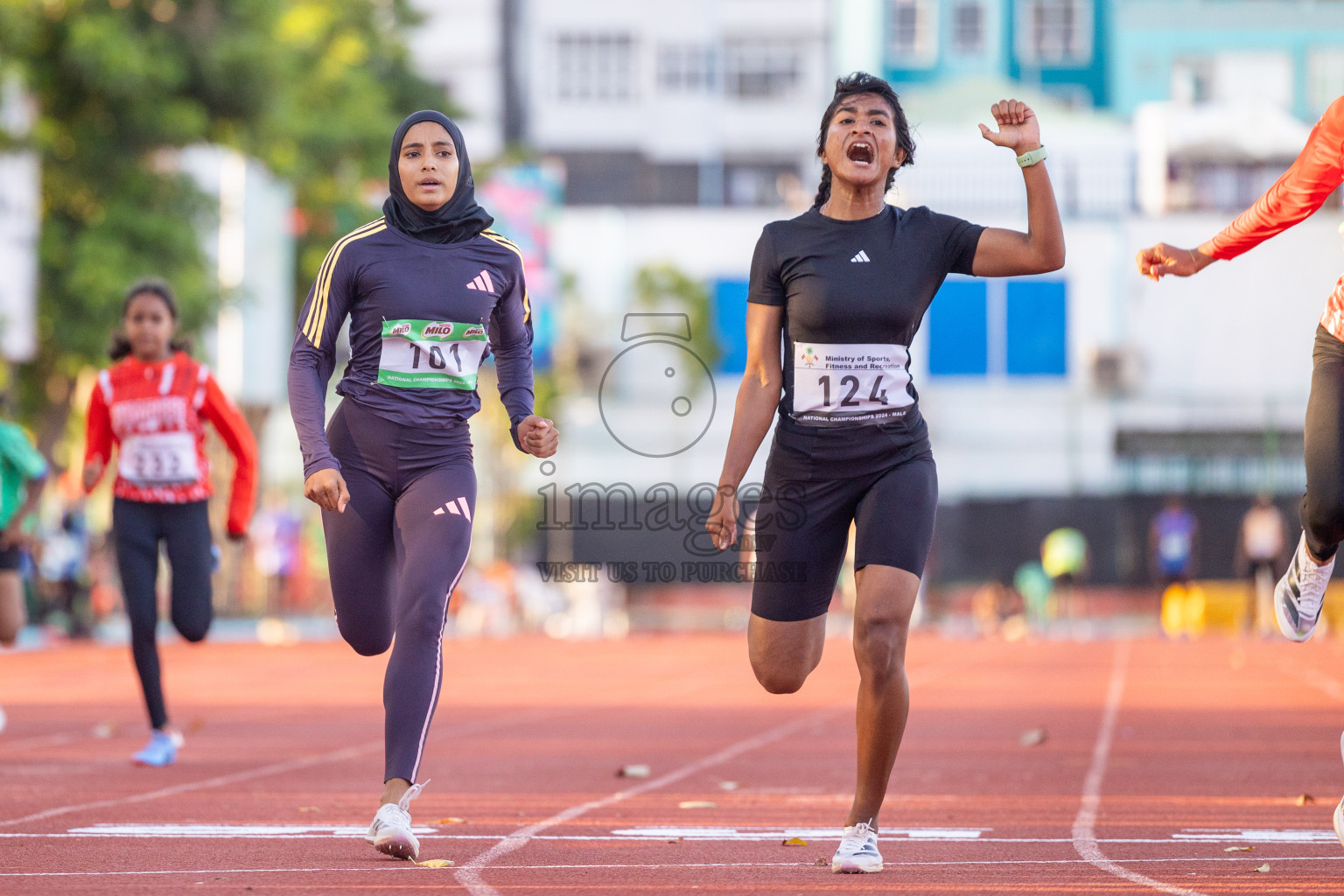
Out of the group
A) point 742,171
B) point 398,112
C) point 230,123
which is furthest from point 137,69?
point 742,171

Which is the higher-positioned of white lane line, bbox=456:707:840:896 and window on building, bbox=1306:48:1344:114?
window on building, bbox=1306:48:1344:114

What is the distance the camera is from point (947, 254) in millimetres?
6242

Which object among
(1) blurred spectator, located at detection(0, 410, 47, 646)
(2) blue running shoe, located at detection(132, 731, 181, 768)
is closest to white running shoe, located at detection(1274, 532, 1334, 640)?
(2) blue running shoe, located at detection(132, 731, 181, 768)

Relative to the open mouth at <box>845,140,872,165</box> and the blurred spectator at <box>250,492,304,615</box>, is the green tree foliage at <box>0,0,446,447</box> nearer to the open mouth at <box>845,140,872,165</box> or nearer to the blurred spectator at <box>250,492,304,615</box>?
the blurred spectator at <box>250,492,304,615</box>

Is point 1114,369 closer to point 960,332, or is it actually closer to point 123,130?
point 960,332

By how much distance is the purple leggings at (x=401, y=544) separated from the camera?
623 centimetres

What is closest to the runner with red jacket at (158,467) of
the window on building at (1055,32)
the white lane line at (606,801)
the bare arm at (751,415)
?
the white lane line at (606,801)

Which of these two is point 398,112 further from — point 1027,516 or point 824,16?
point 824,16

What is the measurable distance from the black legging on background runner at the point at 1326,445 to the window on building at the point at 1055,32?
4974cm

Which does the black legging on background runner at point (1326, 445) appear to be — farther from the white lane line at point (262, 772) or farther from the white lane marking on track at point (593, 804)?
the white lane line at point (262, 772)

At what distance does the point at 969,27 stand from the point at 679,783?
4723 cm

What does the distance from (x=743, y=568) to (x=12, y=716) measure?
26.7ft

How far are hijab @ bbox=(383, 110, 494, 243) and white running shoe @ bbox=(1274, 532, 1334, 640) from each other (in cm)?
280

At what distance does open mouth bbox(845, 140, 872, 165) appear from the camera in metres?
6.20
